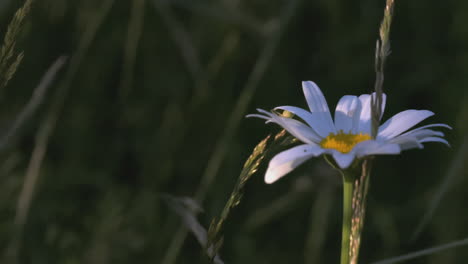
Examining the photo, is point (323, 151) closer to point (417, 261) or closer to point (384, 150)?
point (384, 150)

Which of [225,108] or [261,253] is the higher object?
[225,108]

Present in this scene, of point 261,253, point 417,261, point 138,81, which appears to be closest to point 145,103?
point 138,81

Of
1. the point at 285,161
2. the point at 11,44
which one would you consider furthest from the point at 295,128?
the point at 11,44

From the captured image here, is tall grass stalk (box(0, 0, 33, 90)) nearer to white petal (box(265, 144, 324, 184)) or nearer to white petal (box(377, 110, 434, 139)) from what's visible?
white petal (box(265, 144, 324, 184))

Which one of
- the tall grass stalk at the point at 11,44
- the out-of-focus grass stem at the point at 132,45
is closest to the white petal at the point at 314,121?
the tall grass stalk at the point at 11,44

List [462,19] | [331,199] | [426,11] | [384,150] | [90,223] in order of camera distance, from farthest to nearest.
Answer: [426,11] → [462,19] → [331,199] → [90,223] → [384,150]

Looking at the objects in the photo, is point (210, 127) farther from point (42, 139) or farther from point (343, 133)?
point (343, 133)

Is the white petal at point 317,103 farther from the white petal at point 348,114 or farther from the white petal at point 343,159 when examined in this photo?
the white petal at point 343,159
